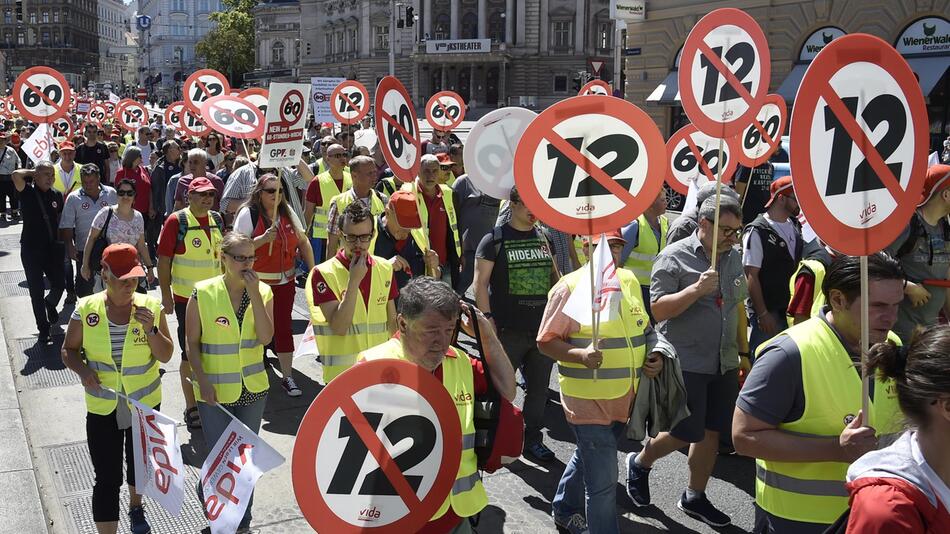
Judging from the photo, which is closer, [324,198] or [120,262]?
[120,262]

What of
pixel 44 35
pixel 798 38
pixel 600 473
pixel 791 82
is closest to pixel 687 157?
pixel 600 473

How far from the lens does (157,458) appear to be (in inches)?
169

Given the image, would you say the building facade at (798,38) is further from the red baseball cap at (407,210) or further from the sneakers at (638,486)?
the sneakers at (638,486)

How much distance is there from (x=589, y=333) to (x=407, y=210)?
2.06 metres

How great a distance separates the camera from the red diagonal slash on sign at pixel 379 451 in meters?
2.71

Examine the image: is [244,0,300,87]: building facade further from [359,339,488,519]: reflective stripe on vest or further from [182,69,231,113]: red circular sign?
[359,339,488,519]: reflective stripe on vest

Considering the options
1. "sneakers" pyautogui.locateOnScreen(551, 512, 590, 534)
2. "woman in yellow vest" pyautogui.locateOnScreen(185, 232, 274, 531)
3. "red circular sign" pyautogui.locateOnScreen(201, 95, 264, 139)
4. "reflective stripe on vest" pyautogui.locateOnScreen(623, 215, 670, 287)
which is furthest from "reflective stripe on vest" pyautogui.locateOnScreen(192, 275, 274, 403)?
"red circular sign" pyautogui.locateOnScreen(201, 95, 264, 139)

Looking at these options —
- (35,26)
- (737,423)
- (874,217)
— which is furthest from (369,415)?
(35,26)

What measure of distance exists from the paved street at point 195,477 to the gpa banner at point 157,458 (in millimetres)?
693

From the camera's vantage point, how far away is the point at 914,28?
19.7m

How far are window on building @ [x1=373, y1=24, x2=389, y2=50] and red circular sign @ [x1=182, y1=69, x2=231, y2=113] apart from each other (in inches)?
2791

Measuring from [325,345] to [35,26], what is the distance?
16406 cm

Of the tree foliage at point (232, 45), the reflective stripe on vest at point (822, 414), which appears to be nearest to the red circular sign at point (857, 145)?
the reflective stripe on vest at point (822, 414)

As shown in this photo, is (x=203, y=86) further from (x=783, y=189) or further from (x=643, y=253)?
(x=783, y=189)
